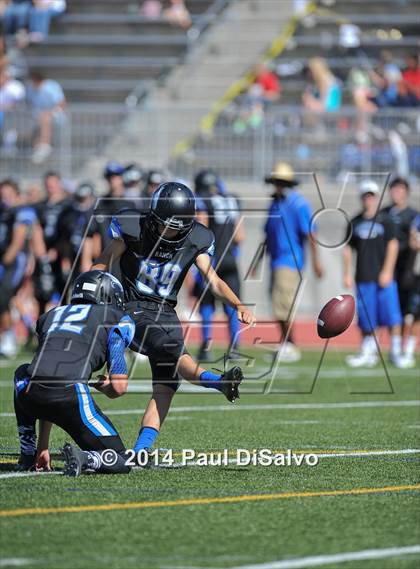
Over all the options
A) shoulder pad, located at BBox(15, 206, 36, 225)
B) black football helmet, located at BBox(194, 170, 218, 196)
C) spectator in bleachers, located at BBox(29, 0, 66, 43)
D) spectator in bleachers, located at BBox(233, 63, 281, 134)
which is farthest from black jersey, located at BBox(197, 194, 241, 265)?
spectator in bleachers, located at BBox(29, 0, 66, 43)

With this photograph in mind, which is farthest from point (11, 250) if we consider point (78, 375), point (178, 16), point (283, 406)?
point (178, 16)

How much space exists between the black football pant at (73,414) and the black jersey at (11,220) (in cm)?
807

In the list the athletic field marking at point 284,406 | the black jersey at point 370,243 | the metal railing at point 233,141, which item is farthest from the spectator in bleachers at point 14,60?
the athletic field marking at point 284,406

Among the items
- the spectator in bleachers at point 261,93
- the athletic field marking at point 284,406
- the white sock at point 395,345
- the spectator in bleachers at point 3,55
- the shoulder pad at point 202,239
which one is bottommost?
the white sock at point 395,345

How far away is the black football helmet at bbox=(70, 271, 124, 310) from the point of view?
6461mm

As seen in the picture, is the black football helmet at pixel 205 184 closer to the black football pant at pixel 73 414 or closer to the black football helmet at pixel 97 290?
the black football helmet at pixel 97 290

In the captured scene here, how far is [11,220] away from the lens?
570 inches

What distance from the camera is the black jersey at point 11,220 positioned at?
1430 centimetres

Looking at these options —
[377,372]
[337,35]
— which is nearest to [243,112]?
[337,35]

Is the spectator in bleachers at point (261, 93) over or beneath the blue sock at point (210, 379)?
beneath

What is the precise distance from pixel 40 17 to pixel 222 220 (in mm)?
11263

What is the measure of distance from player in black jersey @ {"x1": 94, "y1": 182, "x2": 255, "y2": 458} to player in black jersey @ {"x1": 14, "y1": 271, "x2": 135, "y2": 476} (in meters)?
0.39

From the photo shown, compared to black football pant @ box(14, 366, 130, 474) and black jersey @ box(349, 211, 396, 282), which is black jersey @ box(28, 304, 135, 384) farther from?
black jersey @ box(349, 211, 396, 282)

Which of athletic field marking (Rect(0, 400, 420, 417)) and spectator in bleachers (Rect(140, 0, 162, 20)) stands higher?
spectator in bleachers (Rect(140, 0, 162, 20))
